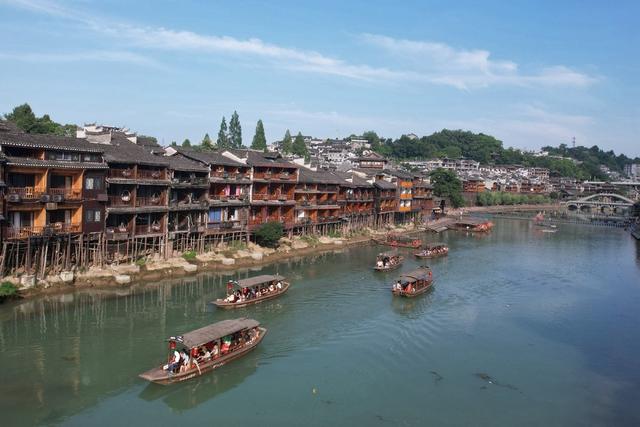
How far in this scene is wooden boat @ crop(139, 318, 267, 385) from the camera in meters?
25.0

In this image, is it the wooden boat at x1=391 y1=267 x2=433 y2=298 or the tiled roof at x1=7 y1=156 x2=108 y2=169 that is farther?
the wooden boat at x1=391 y1=267 x2=433 y2=298

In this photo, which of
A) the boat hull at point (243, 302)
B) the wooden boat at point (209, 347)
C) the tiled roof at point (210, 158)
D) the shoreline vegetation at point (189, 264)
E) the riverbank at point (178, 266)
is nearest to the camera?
the wooden boat at point (209, 347)

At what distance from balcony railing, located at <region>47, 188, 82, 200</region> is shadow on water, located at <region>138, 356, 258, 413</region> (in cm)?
1930

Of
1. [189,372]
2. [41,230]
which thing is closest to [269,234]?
[41,230]

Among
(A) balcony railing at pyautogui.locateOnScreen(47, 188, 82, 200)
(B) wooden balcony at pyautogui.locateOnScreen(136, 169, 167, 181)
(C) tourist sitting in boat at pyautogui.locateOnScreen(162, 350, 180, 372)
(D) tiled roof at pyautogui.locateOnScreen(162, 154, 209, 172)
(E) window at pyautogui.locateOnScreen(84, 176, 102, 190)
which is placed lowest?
(C) tourist sitting in boat at pyautogui.locateOnScreen(162, 350, 180, 372)

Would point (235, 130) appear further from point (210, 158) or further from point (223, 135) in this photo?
point (210, 158)

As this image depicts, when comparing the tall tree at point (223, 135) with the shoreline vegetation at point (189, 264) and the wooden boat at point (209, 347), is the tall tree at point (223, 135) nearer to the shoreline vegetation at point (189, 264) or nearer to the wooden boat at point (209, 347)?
the shoreline vegetation at point (189, 264)

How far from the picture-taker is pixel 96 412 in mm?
22422

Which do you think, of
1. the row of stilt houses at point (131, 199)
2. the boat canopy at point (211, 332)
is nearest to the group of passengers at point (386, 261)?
the row of stilt houses at point (131, 199)

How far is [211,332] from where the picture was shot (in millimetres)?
27016

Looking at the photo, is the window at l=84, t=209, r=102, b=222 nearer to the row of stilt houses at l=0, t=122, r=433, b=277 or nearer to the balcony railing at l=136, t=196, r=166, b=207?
the row of stilt houses at l=0, t=122, r=433, b=277

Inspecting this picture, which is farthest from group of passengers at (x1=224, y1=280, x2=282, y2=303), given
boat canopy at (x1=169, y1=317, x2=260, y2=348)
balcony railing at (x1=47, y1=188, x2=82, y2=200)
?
balcony railing at (x1=47, y1=188, x2=82, y2=200)

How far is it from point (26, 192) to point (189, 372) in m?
19.6

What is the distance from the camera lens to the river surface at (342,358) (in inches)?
930
